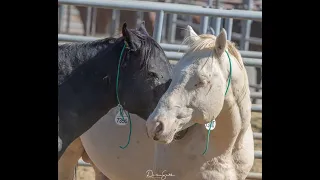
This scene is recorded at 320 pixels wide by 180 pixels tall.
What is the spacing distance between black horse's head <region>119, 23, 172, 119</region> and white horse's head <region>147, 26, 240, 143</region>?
0.69ft

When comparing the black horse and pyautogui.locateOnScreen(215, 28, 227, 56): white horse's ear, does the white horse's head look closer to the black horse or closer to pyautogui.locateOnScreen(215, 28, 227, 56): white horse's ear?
pyautogui.locateOnScreen(215, 28, 227, 56): white horse's ear

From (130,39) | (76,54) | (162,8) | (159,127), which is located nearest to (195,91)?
(159,127)

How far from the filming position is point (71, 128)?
10.8 feet

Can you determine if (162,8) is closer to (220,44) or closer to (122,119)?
(122,119)

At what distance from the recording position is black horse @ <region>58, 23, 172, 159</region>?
319 cm

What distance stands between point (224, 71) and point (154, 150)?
30.3 inches

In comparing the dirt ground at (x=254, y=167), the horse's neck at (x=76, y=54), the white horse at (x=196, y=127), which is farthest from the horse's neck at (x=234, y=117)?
the dirt ground at (x=254, y=167)

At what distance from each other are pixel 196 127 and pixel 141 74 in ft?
1.27

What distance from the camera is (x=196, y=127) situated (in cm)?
325

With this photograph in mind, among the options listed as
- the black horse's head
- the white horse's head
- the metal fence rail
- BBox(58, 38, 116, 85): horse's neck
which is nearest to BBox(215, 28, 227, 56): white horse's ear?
the white horse's head
